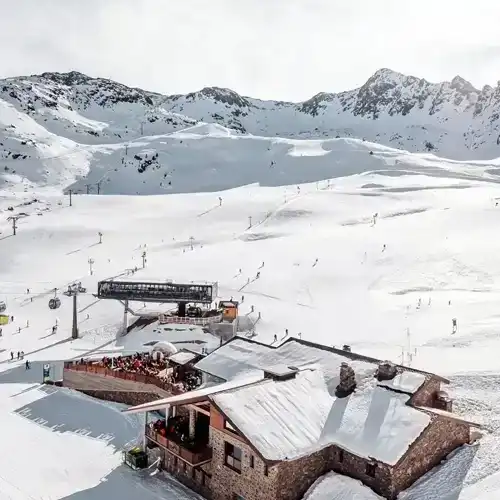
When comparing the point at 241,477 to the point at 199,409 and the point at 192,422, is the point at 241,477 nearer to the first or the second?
the point at 199,409

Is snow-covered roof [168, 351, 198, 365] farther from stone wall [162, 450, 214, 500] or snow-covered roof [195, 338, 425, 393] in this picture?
stone wall [162, 450, 214, 500]

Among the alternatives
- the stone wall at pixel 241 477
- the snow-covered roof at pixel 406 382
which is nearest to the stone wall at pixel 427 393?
the snow-covered roof at pixel 406 382

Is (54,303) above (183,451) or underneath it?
underneath

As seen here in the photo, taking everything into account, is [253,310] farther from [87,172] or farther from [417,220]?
[87,172]

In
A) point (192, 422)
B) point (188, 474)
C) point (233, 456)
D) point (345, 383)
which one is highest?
point (345, 383)

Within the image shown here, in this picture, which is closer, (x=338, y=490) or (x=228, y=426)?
(x=338, y=490)

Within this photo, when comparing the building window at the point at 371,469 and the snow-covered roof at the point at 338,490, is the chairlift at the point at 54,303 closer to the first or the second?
the snow-covered roof at the point at 338,490

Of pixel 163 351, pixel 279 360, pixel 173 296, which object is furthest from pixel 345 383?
pixel 173 296
